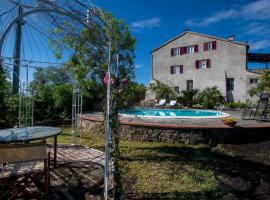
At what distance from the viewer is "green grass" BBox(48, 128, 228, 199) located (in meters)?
4.87

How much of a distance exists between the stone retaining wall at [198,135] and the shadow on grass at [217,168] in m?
0.71

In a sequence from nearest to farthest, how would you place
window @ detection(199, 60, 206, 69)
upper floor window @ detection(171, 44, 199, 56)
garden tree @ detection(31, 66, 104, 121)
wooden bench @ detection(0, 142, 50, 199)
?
wooden bench @ detection(0, 142, 50, 199) < garden tree @ detection(31, 66, 104, 121) < window @ detection(199, 60, 206, 69) < upper floor window @ detection(171, 44, 199, 56)

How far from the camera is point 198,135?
9.56 metres

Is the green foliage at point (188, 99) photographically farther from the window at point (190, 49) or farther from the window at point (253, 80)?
the window at point (190, 49)

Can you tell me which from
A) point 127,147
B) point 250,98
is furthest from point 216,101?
point 127,147

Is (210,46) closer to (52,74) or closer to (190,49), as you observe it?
(190,49)

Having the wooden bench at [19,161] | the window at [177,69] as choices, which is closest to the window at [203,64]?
the window at [177,69]

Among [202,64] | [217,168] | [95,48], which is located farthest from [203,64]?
[95,48]

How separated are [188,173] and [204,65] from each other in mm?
24791

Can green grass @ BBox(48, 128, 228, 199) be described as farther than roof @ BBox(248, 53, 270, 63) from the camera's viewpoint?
No

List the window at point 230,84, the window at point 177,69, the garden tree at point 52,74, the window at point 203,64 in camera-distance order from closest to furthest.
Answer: the garden tree at point 52,74 → the window at point 230,84 → the window at point 203,64 → the window at point 177,69

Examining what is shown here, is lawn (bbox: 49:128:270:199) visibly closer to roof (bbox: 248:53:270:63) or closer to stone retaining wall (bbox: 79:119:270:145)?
stone retaining wall (bbox: 79:119:270:145)

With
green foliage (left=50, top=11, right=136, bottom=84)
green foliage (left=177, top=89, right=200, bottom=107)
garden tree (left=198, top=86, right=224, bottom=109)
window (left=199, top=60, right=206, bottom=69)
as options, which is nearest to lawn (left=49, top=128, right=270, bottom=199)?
green foliage (left=50, top=11, right=136, bottom=84)

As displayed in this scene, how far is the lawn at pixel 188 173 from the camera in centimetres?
491
